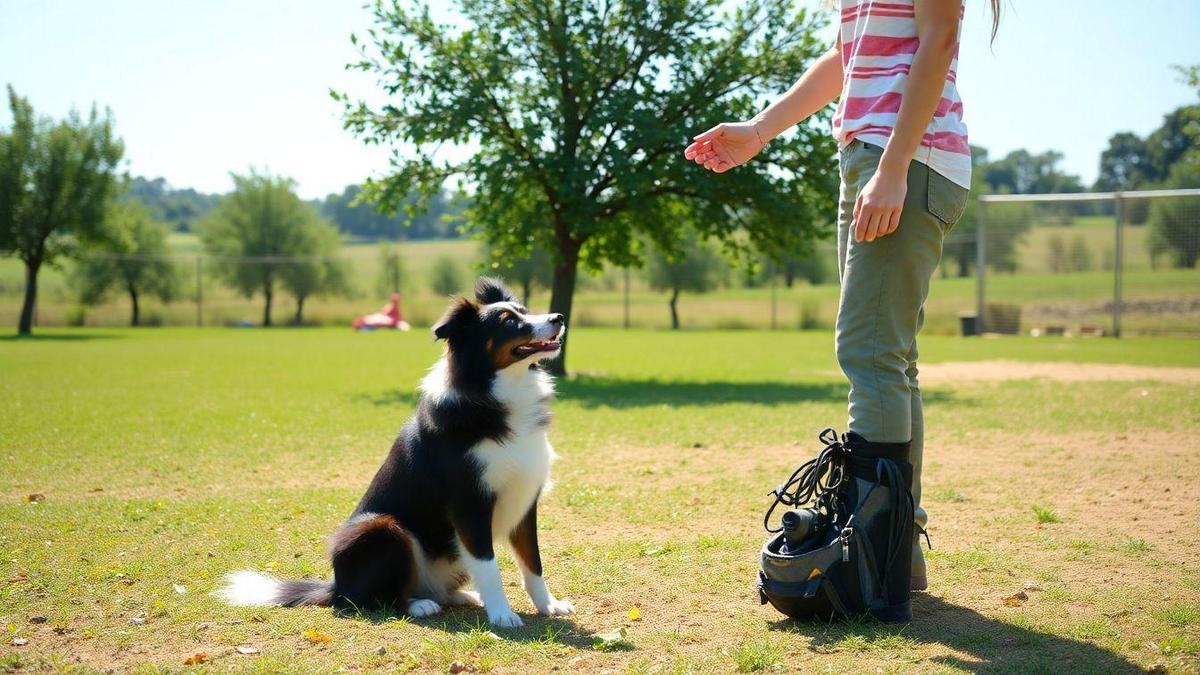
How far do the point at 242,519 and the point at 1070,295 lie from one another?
1104 inches

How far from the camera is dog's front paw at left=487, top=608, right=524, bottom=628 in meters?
4.10

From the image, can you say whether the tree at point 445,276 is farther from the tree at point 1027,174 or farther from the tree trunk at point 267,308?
the tree at point 1027,174

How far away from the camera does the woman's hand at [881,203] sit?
351 cm

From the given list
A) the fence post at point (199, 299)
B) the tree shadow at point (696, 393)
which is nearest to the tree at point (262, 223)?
the fence post at point (199, 299)

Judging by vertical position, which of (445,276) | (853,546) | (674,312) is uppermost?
(445,276)

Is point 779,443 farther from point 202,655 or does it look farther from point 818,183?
point 818,183

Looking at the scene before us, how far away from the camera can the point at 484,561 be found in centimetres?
414

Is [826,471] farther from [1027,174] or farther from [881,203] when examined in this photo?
[1027,174]

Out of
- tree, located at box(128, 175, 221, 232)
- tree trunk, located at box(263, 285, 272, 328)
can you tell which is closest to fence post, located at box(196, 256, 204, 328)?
tree trunk, located at box(263, 285, 272, 328)

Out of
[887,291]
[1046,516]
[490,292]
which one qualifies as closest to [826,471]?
[887,291]

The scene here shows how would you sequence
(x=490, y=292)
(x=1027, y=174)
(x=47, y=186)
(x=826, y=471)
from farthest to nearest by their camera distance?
(x=1027, y=174) → (x=47, y=186) → (x=490, y=292) → (x=826, y=471)

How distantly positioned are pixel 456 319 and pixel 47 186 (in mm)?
33772

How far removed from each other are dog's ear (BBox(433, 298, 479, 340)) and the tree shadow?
8229 millimetres

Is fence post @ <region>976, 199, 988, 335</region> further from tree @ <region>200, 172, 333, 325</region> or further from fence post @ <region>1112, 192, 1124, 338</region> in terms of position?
tree @ <region>200, 172, 333, 325</region>
